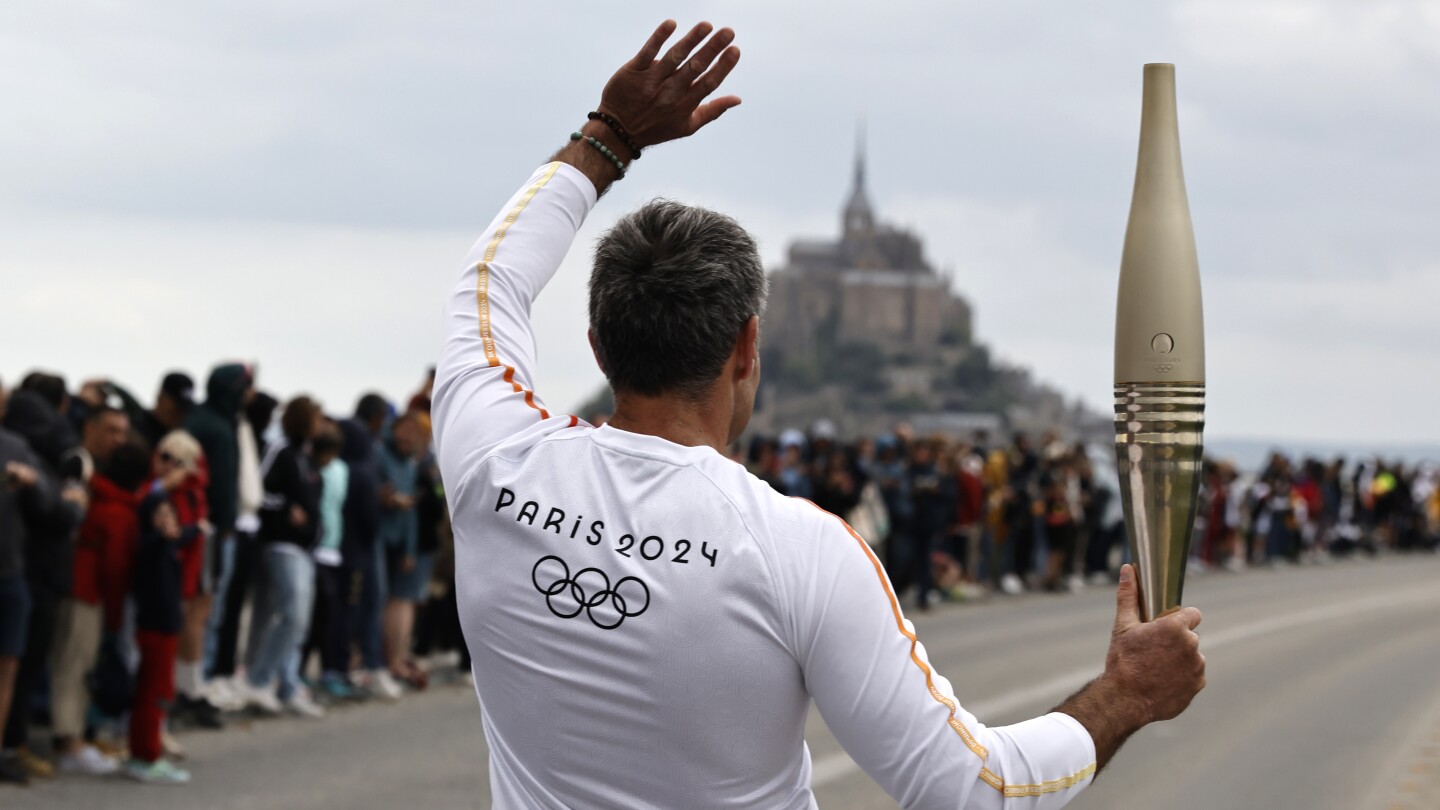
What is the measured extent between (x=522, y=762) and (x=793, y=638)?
0.42 m

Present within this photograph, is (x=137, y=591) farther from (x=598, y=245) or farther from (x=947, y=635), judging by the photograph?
(x=947, y=635)

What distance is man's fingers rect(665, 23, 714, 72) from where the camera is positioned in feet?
7.75

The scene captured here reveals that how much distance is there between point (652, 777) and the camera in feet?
6.77

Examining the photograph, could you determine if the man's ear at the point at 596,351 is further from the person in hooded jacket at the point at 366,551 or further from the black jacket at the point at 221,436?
the person in hooded jacket at the point at 366,551

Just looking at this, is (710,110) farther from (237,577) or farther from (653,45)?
(237,577)

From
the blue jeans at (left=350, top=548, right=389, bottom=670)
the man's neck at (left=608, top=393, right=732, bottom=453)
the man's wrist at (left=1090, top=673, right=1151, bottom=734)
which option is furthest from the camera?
the blue jeans at (left=350, top=548, right=389, bottom=670)

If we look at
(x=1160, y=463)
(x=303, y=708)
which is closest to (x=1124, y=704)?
(x=1160, y=463)

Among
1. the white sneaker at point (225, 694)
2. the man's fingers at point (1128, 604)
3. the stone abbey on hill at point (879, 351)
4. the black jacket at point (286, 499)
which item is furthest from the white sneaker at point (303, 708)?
the stone abbey on hill at point (879, 351)

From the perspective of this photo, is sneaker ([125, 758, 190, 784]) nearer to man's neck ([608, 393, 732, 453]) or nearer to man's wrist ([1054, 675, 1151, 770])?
man's neck ([608, 393, 732, 453])

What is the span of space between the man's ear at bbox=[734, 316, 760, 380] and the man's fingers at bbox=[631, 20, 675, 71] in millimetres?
444

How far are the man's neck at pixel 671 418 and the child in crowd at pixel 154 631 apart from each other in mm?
6470

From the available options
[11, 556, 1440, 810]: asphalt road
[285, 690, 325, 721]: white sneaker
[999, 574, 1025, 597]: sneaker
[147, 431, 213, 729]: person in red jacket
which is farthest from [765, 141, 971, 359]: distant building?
[147, 431, 213, 729]: person in red jacket

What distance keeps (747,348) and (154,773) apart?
671 centimetres

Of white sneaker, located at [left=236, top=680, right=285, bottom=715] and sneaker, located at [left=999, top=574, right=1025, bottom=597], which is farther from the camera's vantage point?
sneaker, located at [left=999, top=574, right=1025, bottom=597]
